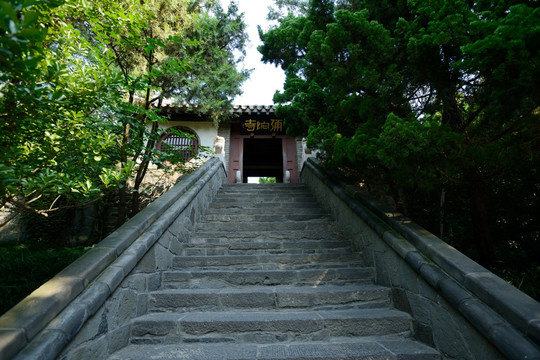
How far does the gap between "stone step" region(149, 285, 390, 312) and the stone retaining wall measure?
0.40m

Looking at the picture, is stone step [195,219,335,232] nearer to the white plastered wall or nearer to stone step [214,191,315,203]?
stone step [214,191,315,203]

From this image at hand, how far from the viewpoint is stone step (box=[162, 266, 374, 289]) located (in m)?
2.87

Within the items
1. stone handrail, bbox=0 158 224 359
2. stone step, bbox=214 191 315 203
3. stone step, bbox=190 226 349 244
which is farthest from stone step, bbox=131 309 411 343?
stone step, bbox=214 191 315 203

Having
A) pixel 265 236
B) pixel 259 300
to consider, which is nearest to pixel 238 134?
pixel 265 236

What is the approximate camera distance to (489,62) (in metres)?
1.98

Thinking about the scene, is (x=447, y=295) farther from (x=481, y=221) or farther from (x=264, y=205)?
(x=264, y=205)

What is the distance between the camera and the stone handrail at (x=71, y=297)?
53.8 inches

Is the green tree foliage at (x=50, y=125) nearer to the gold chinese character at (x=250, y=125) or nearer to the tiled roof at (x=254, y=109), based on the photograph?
the tiled roof at (x=254, y=109)

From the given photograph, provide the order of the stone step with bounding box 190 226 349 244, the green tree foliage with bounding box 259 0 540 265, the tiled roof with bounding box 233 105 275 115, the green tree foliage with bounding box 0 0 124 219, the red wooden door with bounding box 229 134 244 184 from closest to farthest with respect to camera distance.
Result: the green tree foliage with bounding box 0 0 124 219 < the green tree foliage with bounding box 259 0 540 265 < the stone step with bounding box 190 226 349 244 < the tiled roof with bounding box 233 105 275 115 < the red wooden door with bounding box 229 134 244 184

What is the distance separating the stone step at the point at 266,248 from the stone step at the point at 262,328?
1.26m

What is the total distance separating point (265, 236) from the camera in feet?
12.8

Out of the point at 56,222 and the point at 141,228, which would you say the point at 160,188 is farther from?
the point at 141,228

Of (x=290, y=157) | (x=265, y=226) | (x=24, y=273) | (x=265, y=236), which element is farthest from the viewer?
(x=290, y=157)

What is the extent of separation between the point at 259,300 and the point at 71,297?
148 cm
